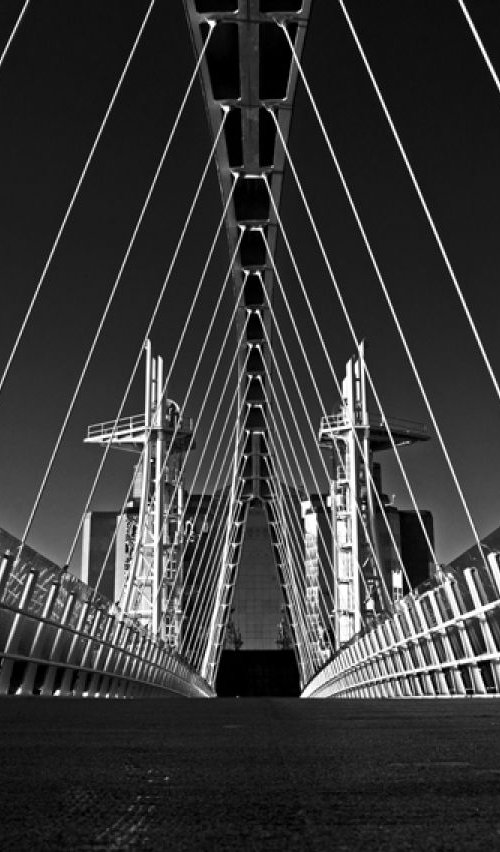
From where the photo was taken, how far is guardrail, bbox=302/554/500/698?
37.7 ft

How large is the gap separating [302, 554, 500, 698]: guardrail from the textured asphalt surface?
7025 millimetres

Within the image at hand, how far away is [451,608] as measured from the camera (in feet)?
43.3

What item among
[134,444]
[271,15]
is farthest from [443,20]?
[134,444]

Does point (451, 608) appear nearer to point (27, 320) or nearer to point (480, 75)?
point (27, 320)

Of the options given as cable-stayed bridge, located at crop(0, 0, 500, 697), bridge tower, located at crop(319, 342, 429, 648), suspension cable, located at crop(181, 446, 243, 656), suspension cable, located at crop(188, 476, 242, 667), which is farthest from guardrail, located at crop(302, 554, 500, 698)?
suspension cable, located at crop(188, 476, 242, 667)

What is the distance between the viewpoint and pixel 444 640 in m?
14.0

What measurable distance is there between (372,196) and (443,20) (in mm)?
12175

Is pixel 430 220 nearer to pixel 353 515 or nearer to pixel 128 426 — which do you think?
pixel 353 515

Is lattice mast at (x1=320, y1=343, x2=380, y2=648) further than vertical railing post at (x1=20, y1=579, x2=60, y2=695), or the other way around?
lattice mast at (x1=320, y1=343, x2=380, y2=648)

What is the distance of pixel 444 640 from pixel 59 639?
422cm

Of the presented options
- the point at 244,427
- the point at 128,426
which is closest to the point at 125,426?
the point at 128,426

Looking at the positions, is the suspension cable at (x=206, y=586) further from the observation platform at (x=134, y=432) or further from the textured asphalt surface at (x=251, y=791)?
the textured asphalt surface at (x=251, y=791)

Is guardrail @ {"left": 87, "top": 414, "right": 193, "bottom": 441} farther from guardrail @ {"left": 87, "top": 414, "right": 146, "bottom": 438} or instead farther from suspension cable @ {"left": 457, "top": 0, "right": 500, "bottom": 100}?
suspension cable @ {"left": 457, "top": 0, "right": 500, "bottom": 100}

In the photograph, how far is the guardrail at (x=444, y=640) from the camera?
37.7 feet
